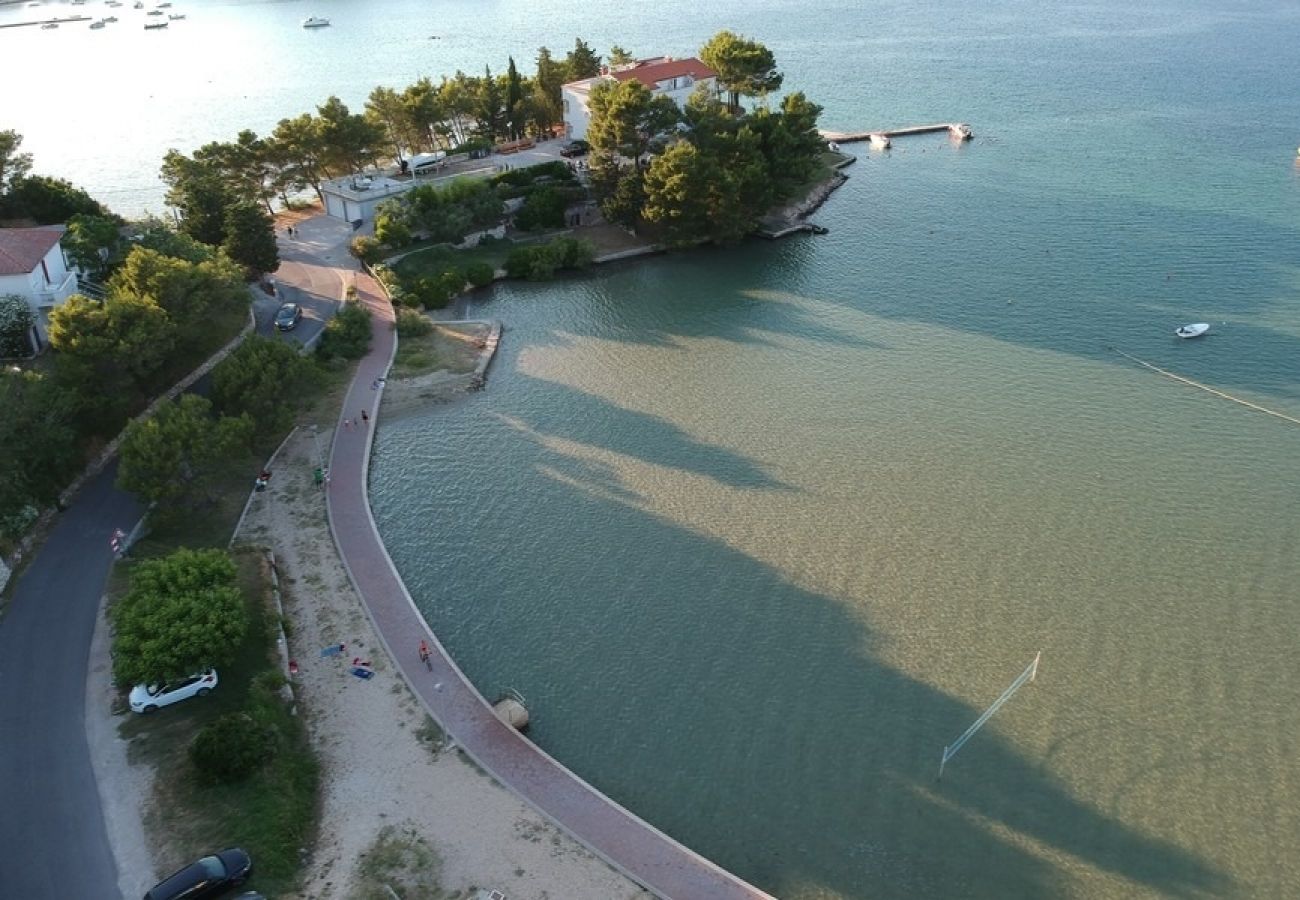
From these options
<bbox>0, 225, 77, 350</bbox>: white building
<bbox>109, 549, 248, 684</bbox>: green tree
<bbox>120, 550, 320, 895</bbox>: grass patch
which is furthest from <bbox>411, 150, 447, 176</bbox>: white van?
<bbox>120, 550, 320, 895</bbox>: grass patch

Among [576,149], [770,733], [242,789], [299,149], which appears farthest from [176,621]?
[576,149]

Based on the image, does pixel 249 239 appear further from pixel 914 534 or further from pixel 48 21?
pixel 48 21

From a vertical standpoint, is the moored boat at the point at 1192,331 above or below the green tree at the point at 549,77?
below

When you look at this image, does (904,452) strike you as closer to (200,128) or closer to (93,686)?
(93,686)

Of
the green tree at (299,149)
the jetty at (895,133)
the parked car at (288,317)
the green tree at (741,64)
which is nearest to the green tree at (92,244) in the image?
the parked car at (288,317)

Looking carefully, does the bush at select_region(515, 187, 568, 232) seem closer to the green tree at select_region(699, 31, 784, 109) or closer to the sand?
the green tree at select_region(699, 31, 784, 109)

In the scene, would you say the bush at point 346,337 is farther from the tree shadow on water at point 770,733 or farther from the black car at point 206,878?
the black car at point 206,878
